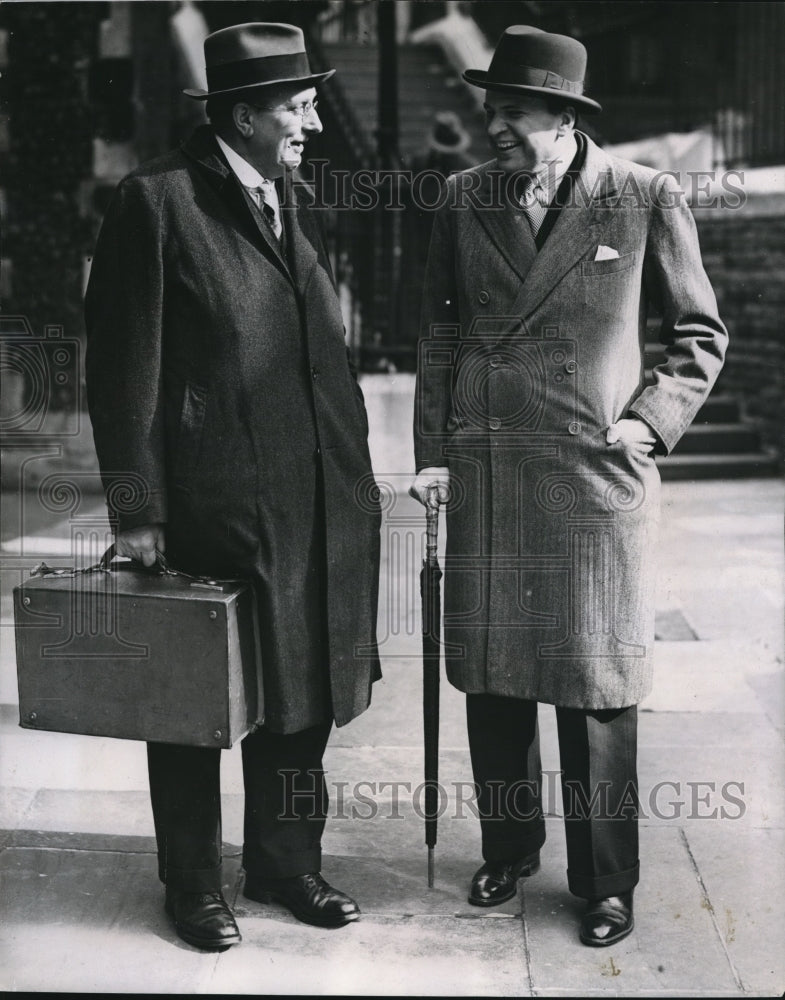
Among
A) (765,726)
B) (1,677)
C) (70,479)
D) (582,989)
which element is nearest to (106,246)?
(582,989)

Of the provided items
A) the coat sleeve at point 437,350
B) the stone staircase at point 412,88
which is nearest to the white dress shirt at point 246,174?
the coat sleeve at point 437,350

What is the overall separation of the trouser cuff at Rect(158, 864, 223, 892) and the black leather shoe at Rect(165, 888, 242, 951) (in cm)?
2

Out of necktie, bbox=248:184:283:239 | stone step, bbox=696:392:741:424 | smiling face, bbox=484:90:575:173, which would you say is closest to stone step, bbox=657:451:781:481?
stone step, bbox=696:392:741:424

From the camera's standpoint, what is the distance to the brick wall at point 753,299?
10203mm

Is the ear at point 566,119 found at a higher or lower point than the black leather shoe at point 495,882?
higher

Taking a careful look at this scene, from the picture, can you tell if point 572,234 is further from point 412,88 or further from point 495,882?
point 412,88

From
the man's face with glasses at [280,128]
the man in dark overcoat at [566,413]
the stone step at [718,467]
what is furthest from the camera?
the stone step at [718,467]

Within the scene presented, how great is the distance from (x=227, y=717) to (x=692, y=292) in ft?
5.48

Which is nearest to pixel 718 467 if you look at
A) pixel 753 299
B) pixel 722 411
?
pixel 722 411

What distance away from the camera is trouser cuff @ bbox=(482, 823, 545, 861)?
395 cm

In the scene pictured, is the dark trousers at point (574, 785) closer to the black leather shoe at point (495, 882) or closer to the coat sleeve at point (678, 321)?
the black leather shoe at point (495, 882)

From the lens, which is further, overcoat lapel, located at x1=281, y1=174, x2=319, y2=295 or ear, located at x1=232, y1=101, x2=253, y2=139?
overcoat lapel, located at x1=281, y1=174, x2=319, y2=295

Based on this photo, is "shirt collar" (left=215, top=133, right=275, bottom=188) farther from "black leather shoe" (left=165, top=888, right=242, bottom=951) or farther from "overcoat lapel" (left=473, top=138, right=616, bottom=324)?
"black leather shoe" (left=165, top=888, right=242, bottom=951)

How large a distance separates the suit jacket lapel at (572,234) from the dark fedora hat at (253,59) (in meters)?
0.74
